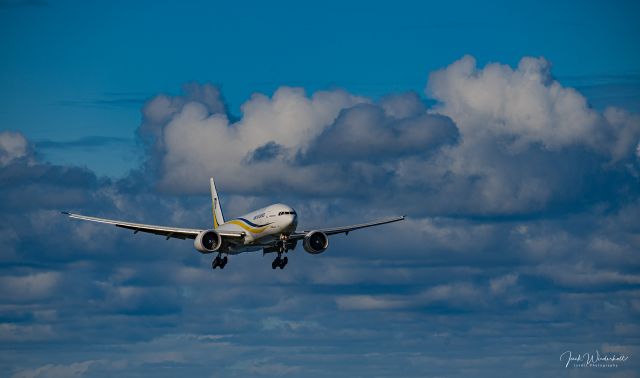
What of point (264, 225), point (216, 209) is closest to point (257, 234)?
point (264, 225)

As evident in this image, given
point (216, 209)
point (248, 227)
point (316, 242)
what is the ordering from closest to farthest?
point (248, 227), point (316, 242), point (216, 209)

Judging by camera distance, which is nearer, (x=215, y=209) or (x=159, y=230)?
(x=159, y=230)

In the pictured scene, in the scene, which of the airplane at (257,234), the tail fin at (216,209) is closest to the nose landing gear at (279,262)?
the airplane at (257,234)

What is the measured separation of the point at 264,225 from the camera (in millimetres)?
138625

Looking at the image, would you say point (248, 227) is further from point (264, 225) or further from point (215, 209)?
point (215, 209)

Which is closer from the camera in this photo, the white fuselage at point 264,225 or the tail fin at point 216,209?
the white fuselage at point 264,225

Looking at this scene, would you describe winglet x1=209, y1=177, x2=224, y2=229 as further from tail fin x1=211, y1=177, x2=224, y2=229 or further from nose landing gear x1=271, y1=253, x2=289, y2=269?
nose landing gear x1=271, y1=253, x2=289, y2=269

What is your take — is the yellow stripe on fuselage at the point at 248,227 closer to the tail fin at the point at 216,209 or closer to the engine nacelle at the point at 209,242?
the engine nacelle at the point at 209,242

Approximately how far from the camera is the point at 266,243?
141375 mm

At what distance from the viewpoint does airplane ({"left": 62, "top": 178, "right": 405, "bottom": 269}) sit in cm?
13762

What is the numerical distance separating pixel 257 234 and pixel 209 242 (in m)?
6.75

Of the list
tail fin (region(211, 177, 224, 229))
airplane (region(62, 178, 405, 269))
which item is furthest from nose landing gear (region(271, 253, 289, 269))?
tail fin (region(211, 177, 224, 229))

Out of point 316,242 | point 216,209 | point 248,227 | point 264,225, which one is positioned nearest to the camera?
point 264,225

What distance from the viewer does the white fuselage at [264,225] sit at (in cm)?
13675
